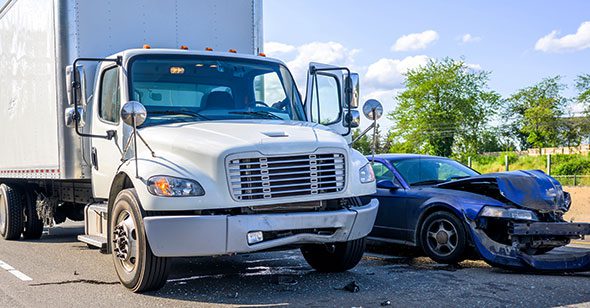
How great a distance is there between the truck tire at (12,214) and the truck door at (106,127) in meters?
4.09

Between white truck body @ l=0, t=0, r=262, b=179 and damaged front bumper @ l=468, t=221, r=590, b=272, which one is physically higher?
white truck body @ l=0, t=0, r=262, b=179

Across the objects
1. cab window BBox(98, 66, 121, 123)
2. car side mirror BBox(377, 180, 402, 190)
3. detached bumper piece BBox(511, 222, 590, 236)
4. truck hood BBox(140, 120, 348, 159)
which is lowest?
detached bumper piece BBox(511, 222, 590, 236)

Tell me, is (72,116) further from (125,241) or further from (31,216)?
(31,216)

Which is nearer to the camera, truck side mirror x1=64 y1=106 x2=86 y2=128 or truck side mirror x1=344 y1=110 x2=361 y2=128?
truck side mirror x1=64 y1=106 x2=86 y2=128

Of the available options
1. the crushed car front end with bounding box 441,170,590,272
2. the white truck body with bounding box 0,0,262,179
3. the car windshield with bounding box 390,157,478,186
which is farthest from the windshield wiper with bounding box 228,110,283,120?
the car windshield with bounding box 390,157,478,186

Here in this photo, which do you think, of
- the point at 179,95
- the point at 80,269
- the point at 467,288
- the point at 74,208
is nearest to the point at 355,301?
the point at 467,288

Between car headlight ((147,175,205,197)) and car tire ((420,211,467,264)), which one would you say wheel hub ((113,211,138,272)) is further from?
car tire ((420,211,467,264))

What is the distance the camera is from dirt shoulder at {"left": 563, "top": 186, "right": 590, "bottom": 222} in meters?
17.7

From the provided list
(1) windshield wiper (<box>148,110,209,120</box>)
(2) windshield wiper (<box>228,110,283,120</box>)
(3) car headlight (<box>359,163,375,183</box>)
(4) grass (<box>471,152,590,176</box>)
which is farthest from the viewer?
(4) grass (<box>471,152,590,176</box>)

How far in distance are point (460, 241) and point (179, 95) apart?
360 cm

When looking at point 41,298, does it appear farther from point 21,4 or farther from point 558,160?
point 558,160

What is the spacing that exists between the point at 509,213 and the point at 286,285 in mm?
2639

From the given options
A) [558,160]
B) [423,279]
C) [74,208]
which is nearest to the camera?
[423,279]

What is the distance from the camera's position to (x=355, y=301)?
6188 millimetres
